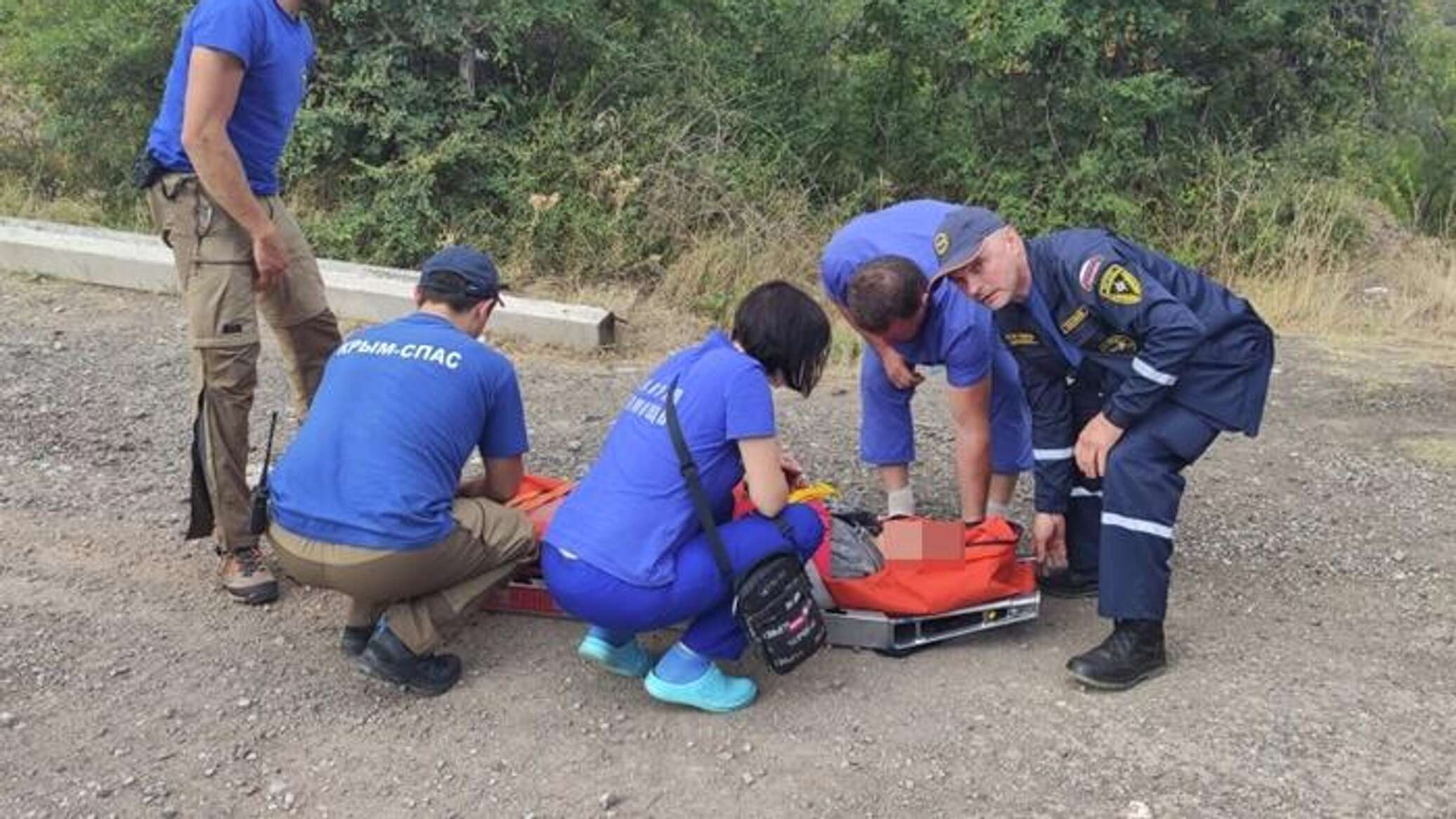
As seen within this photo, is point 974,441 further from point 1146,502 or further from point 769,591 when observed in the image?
point 769,591

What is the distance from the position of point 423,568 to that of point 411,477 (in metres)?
0.25

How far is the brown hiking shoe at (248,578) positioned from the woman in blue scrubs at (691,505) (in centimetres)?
107

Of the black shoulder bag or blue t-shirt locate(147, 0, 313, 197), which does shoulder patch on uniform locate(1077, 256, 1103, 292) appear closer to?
the black shoulder bag

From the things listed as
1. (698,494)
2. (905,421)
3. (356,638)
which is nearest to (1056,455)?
(905,421)

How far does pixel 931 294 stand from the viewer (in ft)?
13.6

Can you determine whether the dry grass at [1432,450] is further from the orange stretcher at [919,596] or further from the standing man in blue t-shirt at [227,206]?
the standing man in blue t-shirt at [227,206]

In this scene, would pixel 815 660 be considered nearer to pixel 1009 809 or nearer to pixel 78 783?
pixel 1009 809

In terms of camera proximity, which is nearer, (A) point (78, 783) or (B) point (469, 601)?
(A) point (78, 783)

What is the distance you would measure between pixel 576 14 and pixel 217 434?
5681 mm

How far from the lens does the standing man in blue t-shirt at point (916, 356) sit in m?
3.99

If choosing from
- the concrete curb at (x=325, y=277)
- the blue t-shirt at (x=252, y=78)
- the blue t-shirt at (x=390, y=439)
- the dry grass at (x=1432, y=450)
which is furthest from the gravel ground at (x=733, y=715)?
the concrete curb at (x=325, y=277)

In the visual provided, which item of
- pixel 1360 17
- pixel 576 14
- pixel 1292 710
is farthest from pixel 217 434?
pixel 1360 17

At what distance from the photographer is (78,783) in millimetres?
3291

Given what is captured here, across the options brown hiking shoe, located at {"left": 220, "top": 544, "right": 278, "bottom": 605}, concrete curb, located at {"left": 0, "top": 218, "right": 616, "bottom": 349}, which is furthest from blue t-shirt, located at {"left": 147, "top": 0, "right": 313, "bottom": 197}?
concrete curb, located at {"left": 0, "top": 218, "right": 616, "bottom": 349}
